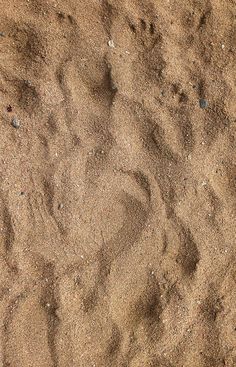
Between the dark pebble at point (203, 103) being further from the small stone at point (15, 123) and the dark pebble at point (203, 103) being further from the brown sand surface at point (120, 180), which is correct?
the small stone at point (15, 123)

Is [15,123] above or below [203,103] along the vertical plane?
below

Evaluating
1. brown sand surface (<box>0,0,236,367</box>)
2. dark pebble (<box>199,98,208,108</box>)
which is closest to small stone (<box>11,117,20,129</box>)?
brown sand surface (<box>0,0,236,367</box>)

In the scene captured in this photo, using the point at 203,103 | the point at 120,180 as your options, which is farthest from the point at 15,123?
the point at 203,103

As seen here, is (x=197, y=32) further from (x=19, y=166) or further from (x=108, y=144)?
(x=19, y=166)

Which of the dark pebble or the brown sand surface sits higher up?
the dark pebble

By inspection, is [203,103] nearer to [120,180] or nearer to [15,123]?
[120,180]

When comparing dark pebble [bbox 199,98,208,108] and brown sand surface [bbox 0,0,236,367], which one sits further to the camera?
dark pebble [bbox 199,98,208,108]

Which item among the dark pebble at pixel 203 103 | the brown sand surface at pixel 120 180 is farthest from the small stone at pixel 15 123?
the dark pebble at pixel 203 103

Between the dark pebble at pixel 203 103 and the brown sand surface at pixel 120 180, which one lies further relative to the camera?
the dark pebble at pixel 203 103

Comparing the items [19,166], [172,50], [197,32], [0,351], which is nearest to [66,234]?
[19,166]

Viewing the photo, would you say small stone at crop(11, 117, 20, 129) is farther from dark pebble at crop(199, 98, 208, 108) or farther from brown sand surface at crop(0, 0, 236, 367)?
dark pebble at crop(199, 98, 208, 108)
